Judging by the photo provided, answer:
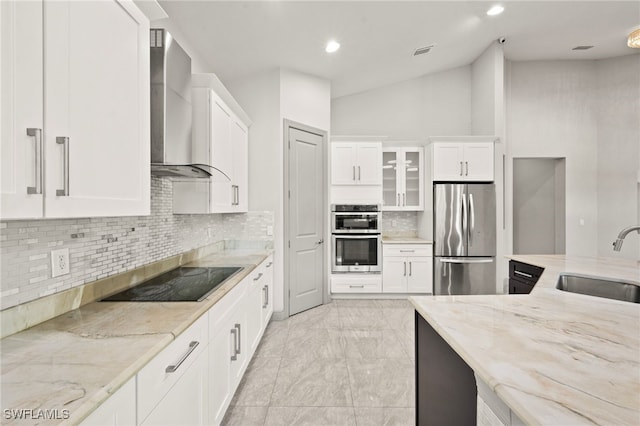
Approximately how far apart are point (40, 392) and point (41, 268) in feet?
2.37

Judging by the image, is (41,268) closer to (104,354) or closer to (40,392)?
(104,354)

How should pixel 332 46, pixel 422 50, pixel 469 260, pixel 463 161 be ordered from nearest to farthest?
pixel 332 46 < pixel 422 50 < pixel 469 260 < pixel 463 161

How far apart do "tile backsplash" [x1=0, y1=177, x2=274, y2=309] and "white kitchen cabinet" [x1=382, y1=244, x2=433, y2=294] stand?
2.82 metres

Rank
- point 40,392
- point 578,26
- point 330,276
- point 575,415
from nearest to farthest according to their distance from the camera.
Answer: point 575,415, point 40,392, point 578,26, point 330,276

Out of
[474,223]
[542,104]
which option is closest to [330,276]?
[474,223]

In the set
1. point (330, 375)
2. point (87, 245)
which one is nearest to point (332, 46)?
point (87, 245)

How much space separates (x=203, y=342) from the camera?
1.49 m

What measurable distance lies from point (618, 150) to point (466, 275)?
345 cm

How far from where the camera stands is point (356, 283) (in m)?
4.59

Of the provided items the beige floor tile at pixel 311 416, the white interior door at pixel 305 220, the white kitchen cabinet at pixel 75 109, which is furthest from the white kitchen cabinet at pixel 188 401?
the white interior door at pixel 305 220

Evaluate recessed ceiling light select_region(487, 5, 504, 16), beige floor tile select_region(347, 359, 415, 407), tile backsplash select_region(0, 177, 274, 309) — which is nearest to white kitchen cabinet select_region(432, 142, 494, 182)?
recessed ceiling light select_region(487, 5, 504, 16)

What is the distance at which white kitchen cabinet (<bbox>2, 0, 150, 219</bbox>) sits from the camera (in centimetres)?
82

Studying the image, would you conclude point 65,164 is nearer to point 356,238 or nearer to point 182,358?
point 182,358

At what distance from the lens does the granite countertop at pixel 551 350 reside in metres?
0.66
